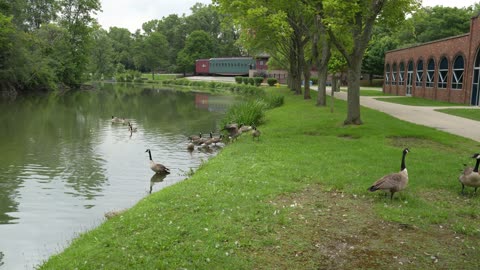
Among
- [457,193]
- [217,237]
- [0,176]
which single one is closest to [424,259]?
[217,237]

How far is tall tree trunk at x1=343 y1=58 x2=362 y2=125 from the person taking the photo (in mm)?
20453

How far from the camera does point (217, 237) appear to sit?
759 cm

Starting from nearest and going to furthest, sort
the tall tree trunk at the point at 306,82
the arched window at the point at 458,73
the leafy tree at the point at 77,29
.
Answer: the arched window at the point at 458,73 → the tall tree trunk at the point at 306,82 → the leafy tree at the point at 77,29

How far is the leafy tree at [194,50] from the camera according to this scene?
125 meters

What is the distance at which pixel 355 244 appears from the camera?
7.50 m

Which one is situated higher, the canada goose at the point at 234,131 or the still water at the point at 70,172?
the canada goose at the point at 234,131

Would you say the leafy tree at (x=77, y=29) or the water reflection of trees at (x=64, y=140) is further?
the leafy tree at (x=77, y=29)

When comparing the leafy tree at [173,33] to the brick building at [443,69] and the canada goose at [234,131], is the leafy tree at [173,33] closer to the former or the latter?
the brick building at [443,69]

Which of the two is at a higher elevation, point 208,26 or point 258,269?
point 208,26

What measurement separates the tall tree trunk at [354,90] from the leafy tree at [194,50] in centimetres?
10658

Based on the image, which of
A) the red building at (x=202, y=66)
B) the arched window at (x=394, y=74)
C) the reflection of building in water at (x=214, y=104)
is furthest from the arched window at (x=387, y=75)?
the red building at (x=202, y=66)

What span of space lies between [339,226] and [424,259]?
5.72 feet

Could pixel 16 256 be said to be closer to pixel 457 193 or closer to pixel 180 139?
pixel 457 193

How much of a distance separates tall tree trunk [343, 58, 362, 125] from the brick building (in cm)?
1680
